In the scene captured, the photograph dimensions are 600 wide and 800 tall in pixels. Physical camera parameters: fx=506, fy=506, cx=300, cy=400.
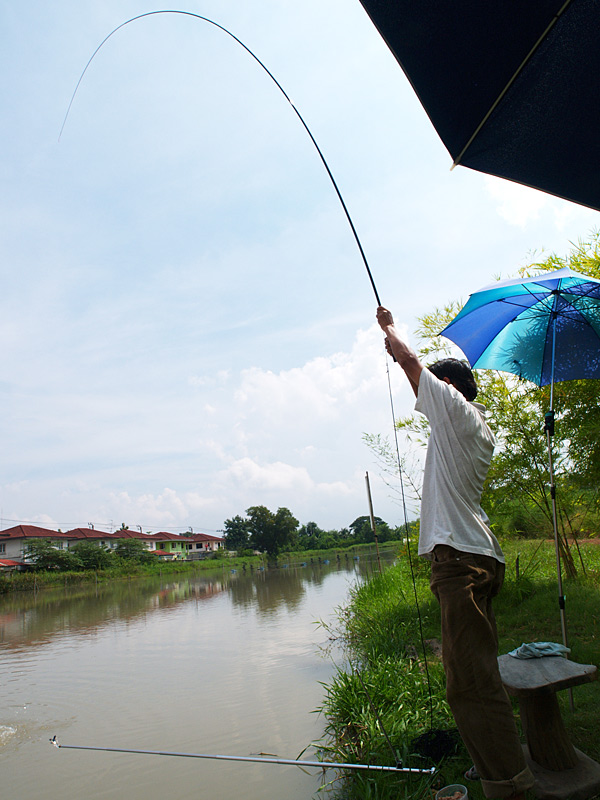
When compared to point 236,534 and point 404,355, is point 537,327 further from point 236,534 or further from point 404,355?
point 236,534

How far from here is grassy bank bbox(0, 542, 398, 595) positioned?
944 inches

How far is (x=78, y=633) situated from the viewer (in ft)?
34.0

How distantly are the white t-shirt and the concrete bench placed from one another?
0.56m

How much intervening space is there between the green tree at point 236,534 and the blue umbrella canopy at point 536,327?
55201 mm

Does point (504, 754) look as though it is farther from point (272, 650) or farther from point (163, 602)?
point (163, 602)

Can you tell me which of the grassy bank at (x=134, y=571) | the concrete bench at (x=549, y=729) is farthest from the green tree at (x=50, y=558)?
the concrete bench at (x=549, y=729)

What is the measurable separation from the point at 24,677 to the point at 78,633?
150 inches

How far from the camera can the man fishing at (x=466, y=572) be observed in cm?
159

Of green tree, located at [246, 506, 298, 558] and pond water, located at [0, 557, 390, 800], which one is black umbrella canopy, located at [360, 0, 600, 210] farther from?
green tree, located at [246, 506, 298, 558]

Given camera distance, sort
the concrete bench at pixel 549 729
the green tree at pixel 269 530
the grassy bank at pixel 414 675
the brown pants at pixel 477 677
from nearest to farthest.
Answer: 1. the brown pants at pixel 477 677
2. the concrete bench at pixel 549 729
3. the grassy bank at pixel 414 675
4. the green tree at pixel 269 530

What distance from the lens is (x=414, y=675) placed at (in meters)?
3.62

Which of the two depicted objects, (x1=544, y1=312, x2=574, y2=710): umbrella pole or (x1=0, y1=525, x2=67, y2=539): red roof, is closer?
(x1=544, y1=312, x2=574, y2=710): umbrella pole

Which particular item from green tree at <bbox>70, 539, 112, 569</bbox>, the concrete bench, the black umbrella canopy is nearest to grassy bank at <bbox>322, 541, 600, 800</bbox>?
the concrete bench

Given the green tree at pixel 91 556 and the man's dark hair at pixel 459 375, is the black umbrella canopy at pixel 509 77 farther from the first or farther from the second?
the green tree at pixel 91 556
